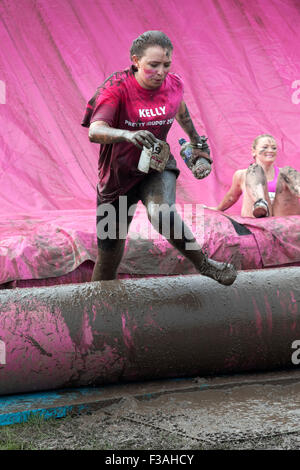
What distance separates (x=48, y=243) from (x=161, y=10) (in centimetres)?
325

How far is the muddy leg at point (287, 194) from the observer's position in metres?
4.21

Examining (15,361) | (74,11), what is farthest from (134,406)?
(74,11)

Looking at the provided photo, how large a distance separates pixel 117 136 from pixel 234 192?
84.0 inches

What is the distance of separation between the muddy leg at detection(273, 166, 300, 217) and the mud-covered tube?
1.43m

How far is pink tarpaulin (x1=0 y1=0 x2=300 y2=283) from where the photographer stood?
5.00 meters

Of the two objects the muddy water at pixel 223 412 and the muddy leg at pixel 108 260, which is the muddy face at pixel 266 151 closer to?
the muddy leg at pixel 108 260

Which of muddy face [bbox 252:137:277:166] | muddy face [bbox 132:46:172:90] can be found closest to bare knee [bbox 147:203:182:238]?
muddy face [bbox 132:46:172:90]

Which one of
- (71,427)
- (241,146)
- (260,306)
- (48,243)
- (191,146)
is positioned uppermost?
(241,146)

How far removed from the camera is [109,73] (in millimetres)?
5613

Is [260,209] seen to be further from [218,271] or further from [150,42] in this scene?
[150,42]

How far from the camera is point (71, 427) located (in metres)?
2.37

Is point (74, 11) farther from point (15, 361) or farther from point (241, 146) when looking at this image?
point (15, 361)

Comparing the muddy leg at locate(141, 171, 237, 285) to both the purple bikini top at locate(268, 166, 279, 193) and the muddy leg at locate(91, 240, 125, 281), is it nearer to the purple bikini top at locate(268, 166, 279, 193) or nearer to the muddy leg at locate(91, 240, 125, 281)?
the muddy leg at locate(91, 240, 125, 281)

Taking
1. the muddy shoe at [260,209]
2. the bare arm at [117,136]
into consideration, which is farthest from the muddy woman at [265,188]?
the bare arm at [117,136]
